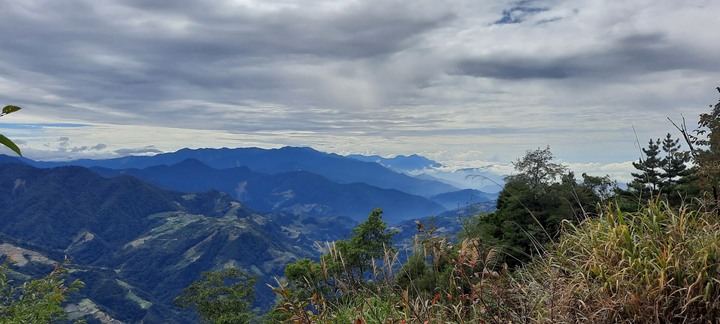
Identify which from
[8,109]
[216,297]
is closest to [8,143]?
[8,109]

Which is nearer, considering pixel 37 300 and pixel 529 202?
pixel 37 300

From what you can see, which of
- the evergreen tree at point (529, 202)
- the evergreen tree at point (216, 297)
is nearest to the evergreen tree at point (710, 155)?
the evergreen tree at point (529, 202)

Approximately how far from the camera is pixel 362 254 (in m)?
48.1

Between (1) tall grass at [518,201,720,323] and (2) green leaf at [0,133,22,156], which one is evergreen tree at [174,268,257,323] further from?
(2) green leaf at [0,133,22,156]

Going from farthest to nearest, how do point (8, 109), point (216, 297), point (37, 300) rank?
point (216, 297) → point (37, 300) → point (8, 109)

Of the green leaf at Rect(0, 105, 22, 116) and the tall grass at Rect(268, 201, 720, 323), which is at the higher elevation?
the green leaf at Rect(0, 105, 22, 116)

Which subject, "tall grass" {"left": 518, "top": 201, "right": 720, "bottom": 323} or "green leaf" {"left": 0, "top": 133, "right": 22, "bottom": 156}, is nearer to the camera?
"green leaf" {"left": 0, "top": 133, "right": 22, "bottom": 156}

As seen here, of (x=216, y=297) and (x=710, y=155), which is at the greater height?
(x=710, y=155)

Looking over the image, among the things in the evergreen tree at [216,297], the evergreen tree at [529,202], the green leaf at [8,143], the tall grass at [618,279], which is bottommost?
the evergreen tree at [216,297]

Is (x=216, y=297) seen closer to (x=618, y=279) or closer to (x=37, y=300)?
(x=37, y=300)

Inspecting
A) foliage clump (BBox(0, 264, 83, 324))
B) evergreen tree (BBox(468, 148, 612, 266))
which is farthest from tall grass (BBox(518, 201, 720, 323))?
evergreen tree (BBox(468, 148, 612, 266))

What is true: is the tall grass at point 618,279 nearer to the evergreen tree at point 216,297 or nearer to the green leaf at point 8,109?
the green leaf at point 8,109

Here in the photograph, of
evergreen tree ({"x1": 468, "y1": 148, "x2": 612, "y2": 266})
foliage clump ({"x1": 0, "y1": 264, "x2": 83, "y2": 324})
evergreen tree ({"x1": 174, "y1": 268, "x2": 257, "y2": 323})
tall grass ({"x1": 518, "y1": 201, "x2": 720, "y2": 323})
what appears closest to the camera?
tall grass ({"x1": 518, "y1": 201, "x2": 720, "y2": 323})

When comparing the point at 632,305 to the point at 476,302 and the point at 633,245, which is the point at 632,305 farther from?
the point at 476,302
